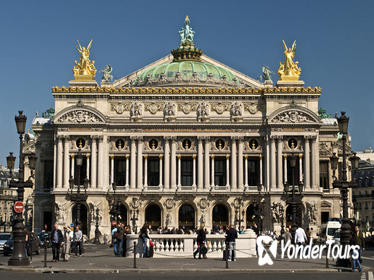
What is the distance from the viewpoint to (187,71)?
102 metres

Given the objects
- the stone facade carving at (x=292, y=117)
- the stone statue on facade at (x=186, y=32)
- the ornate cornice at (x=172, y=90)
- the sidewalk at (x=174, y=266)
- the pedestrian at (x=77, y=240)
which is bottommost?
the sidewalk at (x=174, y=266)

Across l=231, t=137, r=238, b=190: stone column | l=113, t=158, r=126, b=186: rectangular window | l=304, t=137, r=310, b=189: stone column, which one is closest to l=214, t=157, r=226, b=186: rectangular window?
l=231, t=137, r=238, b=190: stone column

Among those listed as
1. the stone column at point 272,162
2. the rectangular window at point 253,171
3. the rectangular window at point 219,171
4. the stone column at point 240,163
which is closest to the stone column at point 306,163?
the stone column at point 272,162

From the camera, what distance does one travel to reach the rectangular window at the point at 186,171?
9012cm

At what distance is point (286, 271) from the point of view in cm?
→ 3669

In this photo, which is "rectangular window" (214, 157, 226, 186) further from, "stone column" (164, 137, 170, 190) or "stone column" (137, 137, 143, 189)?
"stone column" (137, 137, 143, 189)

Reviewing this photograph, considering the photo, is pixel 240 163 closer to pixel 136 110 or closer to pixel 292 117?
pixel 292 117

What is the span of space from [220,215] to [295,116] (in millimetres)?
15235

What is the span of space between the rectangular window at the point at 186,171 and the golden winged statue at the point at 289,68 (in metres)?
15.8

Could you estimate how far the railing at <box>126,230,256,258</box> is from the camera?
47.5 metres

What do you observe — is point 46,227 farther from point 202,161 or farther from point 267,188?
point 267,188

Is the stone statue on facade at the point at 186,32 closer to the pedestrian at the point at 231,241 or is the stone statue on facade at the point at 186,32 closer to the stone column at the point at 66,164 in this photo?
the stone column at the point at 66,164

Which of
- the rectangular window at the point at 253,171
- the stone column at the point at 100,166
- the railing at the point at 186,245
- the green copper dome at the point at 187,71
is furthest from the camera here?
the green copper dome at the point at 187,71

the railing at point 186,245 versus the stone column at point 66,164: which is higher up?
the stone column at point 66,164
